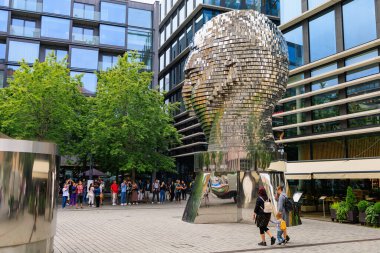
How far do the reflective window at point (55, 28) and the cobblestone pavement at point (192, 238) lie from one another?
3329cm

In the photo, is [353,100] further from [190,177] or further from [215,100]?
[190,177]

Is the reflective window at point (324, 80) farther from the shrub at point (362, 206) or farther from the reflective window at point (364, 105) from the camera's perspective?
the shrub at point (362, 206)

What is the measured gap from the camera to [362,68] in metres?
22.3

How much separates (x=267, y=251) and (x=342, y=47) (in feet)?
60.0

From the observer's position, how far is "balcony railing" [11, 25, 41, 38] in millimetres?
41844

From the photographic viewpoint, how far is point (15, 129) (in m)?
26.0

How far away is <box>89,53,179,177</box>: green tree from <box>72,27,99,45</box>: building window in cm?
1742

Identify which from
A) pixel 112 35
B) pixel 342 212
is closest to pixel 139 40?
pixel 112 35

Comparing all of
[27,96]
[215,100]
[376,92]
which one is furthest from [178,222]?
[27,96]

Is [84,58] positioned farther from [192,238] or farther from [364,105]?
[192,238]

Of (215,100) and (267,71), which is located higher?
(267,71)

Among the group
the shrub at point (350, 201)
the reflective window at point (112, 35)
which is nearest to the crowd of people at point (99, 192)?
the shrub at point (350, 201)

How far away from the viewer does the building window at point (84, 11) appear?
44656mm

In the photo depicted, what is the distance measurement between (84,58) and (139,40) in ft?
23.4
